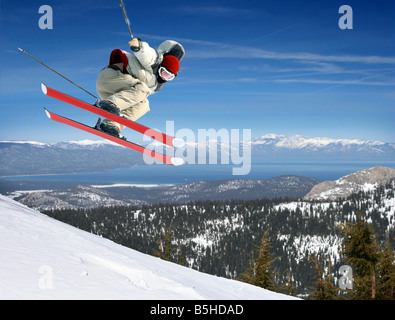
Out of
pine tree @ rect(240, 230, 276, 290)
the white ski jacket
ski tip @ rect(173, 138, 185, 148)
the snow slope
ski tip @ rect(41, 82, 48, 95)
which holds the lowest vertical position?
pine tree @ rect(240, 230, 276, 290)

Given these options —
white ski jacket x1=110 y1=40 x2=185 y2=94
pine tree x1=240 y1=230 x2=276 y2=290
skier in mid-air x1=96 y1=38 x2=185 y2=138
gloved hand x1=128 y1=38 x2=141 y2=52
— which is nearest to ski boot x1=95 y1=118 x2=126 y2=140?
skier in mid-air x1=96 y1=38 x2=185 y2=138

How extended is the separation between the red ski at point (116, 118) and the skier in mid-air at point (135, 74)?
151 millimetres

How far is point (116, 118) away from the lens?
689 centimetres

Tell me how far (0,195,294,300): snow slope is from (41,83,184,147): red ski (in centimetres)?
320

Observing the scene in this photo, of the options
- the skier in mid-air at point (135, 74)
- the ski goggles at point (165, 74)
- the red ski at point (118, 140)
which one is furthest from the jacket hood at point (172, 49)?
the red ski at point (118, 140)

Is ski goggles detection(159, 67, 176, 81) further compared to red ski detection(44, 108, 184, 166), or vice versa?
red ski detection(44, 108, 184, 166)

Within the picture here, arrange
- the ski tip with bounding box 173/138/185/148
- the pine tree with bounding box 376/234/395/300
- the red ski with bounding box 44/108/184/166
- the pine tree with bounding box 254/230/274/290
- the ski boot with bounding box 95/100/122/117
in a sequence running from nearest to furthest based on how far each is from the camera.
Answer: the ski boot with bounding box 95/100/122/117 → the red ski with bounding box 44/108/184/166 → the ski tip with bounding box 173/138/185/148 → the pine tree with bounding box 376/234/395/300 → the pine tree with bounding box 254/230/274/290

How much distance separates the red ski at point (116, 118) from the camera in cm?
693

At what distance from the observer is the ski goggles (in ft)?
21.3

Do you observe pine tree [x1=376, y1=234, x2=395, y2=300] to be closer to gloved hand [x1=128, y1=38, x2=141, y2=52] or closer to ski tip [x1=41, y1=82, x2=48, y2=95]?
gloved hand [x1=128, y1=38, x2=141, y2=52]

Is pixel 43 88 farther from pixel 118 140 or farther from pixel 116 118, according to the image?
pixel 118 140
